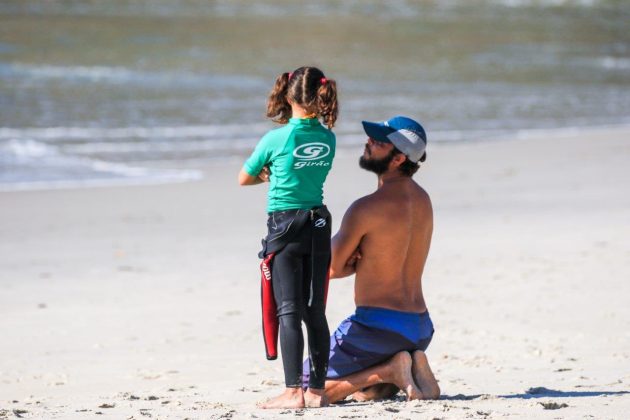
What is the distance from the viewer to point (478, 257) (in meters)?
8.55

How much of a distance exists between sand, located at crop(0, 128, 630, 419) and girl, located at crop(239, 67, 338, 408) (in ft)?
1.14

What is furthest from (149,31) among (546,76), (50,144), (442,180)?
(442,180)

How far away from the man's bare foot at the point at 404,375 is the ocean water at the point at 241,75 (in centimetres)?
853

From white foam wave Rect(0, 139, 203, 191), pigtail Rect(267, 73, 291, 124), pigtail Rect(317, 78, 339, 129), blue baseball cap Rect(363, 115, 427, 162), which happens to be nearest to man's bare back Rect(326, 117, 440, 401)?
blue baseball cap Rect(363, 115, 427, 162)

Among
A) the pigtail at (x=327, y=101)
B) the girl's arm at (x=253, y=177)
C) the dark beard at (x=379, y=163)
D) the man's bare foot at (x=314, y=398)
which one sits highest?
the pigtail at (x=327, y=101)

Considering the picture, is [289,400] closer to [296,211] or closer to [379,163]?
→ [296,211]

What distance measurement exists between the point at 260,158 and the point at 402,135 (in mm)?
629

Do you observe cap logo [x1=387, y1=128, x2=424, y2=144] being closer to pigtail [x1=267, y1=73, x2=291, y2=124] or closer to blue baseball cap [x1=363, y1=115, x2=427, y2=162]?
blue baseball cap [x1=363, y1=115, x2=427, y2=162]

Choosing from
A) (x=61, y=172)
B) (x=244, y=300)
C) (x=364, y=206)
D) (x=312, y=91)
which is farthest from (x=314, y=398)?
(x=61, y=172)

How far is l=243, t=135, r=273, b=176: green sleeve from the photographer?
179 inches

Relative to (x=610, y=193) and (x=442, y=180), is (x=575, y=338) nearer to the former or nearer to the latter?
(x=610, y=193)

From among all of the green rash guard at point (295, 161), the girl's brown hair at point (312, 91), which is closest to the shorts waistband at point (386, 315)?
the green rash guard at point (295, 161)

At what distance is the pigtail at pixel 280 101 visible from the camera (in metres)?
4.58

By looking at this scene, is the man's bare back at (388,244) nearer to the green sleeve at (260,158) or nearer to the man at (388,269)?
the man at (388,269)
